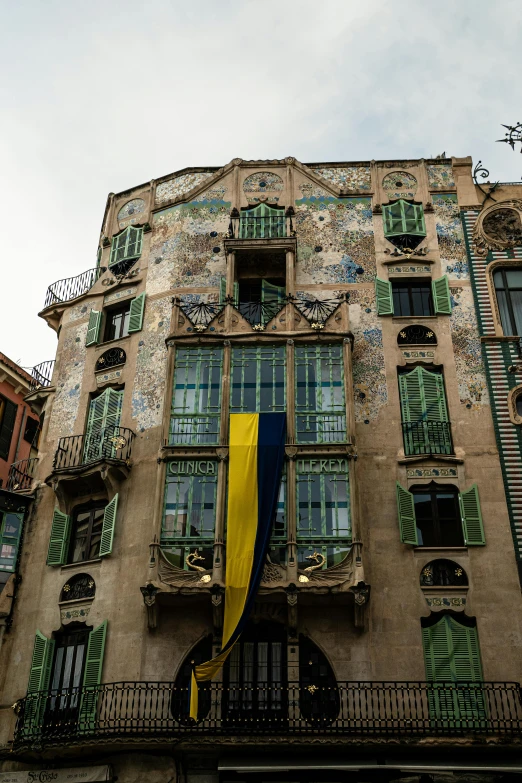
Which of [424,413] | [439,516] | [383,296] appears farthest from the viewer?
[383,296]

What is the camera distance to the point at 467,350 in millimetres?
27562

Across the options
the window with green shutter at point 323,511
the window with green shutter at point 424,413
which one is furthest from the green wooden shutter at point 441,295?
the window with green shutter at point 323,511

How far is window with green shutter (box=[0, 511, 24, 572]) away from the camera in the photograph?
2639 centimetres

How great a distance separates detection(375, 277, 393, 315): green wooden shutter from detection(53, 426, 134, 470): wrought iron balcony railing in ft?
29.5

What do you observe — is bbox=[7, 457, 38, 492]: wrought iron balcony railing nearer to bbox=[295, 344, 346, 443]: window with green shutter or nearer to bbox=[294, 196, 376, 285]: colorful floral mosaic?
bbox=[295, 344, 346, 443]: window with green shutter

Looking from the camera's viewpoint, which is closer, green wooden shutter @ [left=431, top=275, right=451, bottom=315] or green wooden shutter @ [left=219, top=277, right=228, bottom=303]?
green wooden shutter @ [left=431, top=275, right=451, bottom=315]

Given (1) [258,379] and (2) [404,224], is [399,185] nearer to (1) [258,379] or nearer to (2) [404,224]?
(2) [404,224]

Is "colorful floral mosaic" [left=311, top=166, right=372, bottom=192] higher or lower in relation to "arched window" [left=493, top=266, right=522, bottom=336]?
higher

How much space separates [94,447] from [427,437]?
33.4ft

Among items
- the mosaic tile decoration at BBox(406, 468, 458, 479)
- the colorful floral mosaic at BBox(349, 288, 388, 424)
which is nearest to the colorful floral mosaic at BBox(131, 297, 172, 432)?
the colorful floral mosaic at BBox(349, 288, 388, 424)

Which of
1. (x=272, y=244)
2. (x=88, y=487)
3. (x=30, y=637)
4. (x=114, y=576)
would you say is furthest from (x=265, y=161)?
(x=30, y=637)

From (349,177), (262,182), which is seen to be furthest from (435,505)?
(262,182)

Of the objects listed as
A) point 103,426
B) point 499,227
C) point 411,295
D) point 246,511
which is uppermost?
point 499,227

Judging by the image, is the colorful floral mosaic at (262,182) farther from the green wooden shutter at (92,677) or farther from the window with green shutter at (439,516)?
the green wooden shutter at (92,677)
